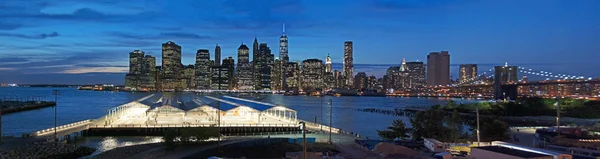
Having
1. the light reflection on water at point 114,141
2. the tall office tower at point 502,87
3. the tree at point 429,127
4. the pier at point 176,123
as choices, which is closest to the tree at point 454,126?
the tree at point 429,127

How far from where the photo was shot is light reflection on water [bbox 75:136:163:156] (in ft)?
98.6

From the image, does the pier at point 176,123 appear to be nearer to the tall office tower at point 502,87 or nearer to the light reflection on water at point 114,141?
the light reflection on water at point 114,141

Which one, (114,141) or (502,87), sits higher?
(502,87)

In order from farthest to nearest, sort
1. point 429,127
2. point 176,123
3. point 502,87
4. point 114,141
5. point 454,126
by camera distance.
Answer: point 502,87
point 176,123
point 114,141
point 454,126
point 429,127

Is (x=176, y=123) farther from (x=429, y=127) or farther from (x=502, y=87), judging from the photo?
(x=502, y=87)

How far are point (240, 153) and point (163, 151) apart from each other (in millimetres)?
3790

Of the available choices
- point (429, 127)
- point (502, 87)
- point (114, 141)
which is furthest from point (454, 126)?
point (502, 87)

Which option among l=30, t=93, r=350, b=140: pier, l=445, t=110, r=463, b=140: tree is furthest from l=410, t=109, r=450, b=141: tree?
l=30, t=93, r=350, b=140: pier

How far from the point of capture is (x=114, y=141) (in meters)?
31.9

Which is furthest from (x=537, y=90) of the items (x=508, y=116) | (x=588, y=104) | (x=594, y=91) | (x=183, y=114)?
(x=183, y=114)

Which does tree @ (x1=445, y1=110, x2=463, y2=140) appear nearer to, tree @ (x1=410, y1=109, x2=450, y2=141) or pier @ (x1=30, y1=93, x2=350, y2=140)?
tree @ (x1=410, y1=109, x2=450, y2=141)

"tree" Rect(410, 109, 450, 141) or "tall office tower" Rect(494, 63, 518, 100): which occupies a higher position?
"tall office tower" Rect(494, 63, 518, 100)

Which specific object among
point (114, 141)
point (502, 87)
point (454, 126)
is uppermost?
point (502, 87)

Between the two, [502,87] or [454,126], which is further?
[502,87]
